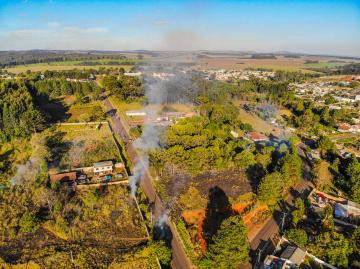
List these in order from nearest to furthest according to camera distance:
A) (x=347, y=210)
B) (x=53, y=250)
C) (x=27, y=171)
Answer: (x=53, y=250) → (x=347, y=210) → (x=27, y=171)

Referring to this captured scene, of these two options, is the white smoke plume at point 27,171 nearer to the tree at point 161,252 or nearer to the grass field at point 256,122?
the tree at point 161,252

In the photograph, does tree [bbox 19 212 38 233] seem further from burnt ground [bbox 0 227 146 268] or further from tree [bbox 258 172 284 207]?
tree [bbox 258 172 284 207]

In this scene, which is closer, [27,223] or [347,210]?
[27,223]

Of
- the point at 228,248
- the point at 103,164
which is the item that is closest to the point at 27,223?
the point at 103,164

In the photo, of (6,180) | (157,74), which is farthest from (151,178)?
(157,74)

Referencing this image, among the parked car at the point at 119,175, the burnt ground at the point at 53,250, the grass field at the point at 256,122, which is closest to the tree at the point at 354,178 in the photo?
the grass field at the point at 256,122

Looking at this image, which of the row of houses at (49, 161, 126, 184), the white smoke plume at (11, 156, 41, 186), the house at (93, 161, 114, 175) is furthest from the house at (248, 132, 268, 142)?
the white smoke plume at (11, 156, 41, 186)

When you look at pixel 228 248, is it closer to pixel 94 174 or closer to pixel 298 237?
pixel 298 237
